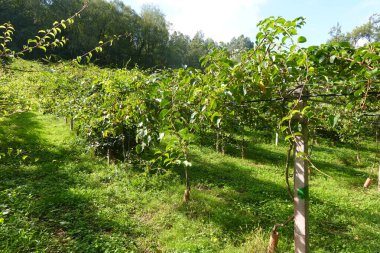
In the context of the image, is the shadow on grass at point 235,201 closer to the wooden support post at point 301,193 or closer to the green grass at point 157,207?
the green grass at point 157,207

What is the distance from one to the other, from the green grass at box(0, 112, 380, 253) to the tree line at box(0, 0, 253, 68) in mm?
19346

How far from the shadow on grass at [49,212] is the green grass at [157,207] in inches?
0.7

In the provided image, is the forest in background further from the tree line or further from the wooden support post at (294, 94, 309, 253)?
the wooden support post at (294, 94, 309, 253)

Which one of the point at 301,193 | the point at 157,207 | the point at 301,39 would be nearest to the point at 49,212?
the point at 157,207

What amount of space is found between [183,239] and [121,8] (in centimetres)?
3693

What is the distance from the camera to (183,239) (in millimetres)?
5383

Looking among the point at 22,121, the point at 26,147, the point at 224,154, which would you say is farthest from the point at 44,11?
the point at 224,154

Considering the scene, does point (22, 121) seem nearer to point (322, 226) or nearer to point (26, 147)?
point (26, 147)

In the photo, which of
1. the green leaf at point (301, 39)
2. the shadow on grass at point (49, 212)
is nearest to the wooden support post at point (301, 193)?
the green leaf at point (301, 39)

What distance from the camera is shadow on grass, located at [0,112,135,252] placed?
4.86 meters

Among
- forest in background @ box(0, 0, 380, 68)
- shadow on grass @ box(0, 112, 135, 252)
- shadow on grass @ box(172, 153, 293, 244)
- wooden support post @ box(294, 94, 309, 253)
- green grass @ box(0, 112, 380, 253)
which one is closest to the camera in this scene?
wooden support post @ box(294, 94, 309, 253)

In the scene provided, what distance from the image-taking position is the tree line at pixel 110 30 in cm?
2964

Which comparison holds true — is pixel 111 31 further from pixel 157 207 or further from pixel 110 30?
pixel 157 207

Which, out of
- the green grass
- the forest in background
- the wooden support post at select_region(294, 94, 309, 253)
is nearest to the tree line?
the forest in background
